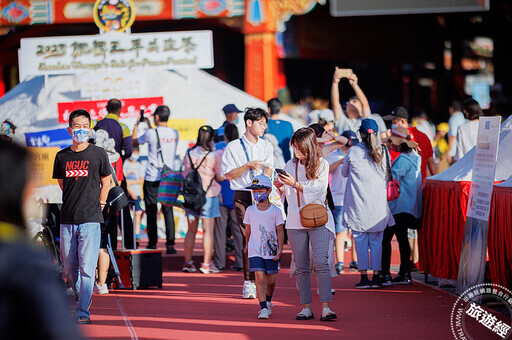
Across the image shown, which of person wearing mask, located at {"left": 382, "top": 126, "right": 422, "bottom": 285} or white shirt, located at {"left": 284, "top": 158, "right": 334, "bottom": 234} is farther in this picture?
person wearing mask, located at {"left": 382, "top": 126, "right": 422, "bottom": 285}

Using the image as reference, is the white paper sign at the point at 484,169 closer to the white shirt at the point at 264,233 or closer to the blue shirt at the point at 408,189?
the blue shirt at the point at 408,189

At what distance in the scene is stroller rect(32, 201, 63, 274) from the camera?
9.34m

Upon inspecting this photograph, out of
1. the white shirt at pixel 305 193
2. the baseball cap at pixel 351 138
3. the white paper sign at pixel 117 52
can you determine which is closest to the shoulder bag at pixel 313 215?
the white shirt at pixel 305 193

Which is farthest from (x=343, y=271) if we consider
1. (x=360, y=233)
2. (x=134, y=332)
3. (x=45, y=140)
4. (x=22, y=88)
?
(x=22, y=88)

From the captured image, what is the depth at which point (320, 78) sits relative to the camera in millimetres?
29688

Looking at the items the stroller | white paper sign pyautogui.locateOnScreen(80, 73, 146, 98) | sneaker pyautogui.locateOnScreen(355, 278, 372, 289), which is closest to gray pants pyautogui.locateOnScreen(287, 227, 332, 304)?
sneaker pyautogui.locateOnScreen(355, 278, 372, 289)

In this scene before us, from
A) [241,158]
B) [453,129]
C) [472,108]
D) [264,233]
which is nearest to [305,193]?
[264,233]

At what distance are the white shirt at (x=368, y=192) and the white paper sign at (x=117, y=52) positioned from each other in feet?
20.9

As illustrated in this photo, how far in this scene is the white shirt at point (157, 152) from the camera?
37.8ft

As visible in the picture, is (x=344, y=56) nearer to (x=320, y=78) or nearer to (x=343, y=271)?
(x=320, y=78)

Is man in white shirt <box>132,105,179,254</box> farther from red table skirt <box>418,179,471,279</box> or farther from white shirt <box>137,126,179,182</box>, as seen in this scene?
red table skirt <box>418,179,471,279</box>

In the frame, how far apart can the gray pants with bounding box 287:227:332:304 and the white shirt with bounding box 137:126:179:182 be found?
183 inches

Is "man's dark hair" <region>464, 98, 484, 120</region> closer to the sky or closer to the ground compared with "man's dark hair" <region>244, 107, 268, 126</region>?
closer to the sky

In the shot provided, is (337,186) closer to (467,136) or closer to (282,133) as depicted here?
(282,133)
